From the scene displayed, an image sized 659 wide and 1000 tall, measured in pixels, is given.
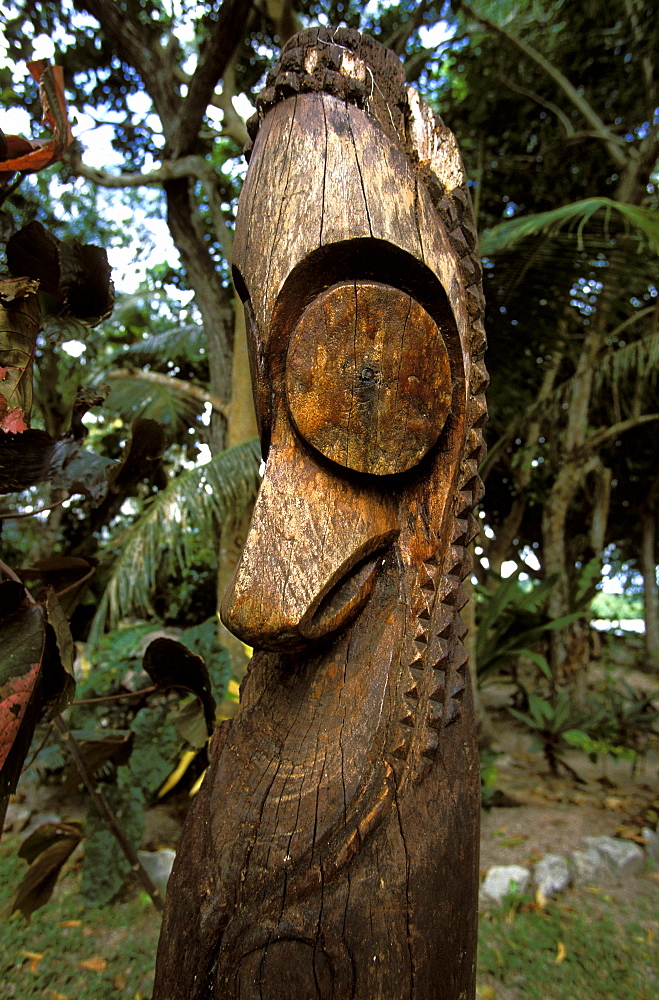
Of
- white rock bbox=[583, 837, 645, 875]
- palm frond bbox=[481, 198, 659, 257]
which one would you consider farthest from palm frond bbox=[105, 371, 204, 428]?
white rock bbox=[583, 837, 645, 875]

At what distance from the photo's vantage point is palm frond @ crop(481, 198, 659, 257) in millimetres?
2420

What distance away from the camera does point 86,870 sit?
2.10m

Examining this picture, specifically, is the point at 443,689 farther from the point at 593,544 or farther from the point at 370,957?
the point at 593,544

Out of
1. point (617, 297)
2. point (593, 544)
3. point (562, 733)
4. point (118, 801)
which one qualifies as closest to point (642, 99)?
point (617, 297)

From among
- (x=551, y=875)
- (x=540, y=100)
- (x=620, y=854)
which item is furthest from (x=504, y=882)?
(x=540, y=100)

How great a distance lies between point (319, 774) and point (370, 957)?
0.21 metres

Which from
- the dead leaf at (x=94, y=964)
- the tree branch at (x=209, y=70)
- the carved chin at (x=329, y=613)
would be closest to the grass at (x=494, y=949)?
the dead leaf at (x=94, y=964)

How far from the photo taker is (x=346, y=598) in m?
0.89

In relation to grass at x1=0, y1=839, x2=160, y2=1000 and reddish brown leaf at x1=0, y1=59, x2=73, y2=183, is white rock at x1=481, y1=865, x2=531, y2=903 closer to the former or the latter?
grass at x1=0, y1=839, x2=160, y2=1000

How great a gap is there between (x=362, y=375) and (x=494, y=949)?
1.79m

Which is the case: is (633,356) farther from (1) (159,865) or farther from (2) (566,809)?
(1) (159,865)

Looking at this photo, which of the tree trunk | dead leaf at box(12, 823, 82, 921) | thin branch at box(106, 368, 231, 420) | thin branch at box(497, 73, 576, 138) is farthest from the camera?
the tree trunk

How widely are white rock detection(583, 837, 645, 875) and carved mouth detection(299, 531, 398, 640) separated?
2.10 meters

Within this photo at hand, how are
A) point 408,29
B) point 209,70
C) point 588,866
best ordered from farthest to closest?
point 408,29, point 209,70, point 588,866
